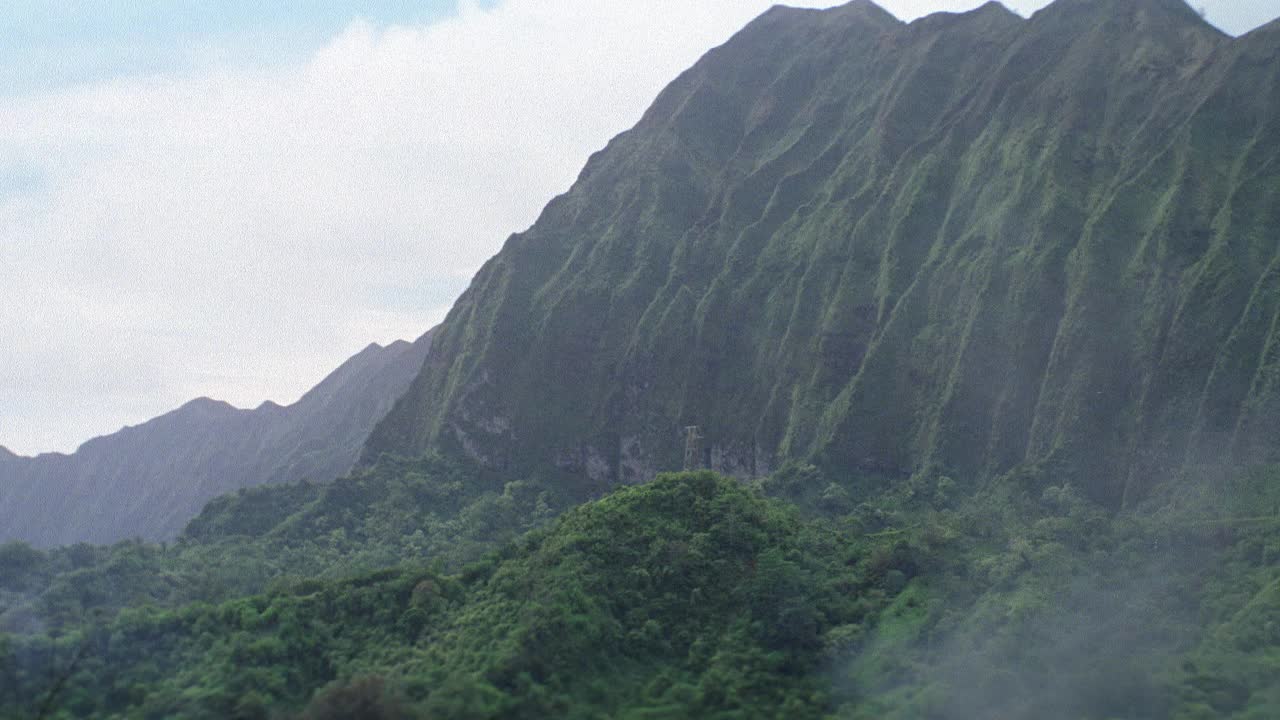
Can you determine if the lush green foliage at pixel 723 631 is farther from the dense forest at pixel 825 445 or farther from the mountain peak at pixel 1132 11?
the mountain peak at pixel 1132 11

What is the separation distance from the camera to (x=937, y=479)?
71.5m

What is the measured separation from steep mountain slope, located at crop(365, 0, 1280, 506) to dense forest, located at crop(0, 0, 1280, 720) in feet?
0.99

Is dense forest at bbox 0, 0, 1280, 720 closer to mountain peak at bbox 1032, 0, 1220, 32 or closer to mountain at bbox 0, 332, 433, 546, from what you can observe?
mountain peak at bbox 1032, 0, 1220, 32

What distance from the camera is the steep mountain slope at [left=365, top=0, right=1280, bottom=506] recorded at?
66938mm

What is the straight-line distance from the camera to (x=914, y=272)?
86.1 metres

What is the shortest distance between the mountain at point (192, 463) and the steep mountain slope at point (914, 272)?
155 ft

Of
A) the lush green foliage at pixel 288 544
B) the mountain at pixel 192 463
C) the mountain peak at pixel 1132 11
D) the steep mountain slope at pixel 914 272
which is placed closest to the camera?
the lush green foliage at pixel 288 544

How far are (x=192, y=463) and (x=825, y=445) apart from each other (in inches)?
5461

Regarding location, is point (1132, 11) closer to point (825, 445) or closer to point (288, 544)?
point (825, 445)

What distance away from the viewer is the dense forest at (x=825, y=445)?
37000 millimetres

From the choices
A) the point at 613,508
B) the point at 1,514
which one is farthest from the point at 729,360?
the point at 1,514

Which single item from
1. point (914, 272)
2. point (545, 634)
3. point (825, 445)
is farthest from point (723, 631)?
point (914, 272)

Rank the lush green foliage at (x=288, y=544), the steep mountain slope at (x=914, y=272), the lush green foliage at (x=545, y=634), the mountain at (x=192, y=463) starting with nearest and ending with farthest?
the lush green foliage at (x=545, y=634) < the lush green foliage at (x=288, y=544) < the steep mountain slope at (x=914, y=272) < the mountain at (x=192, y=463)

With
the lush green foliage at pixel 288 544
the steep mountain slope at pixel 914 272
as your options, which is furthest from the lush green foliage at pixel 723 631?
the steep mountain slope at pixel 914 272
